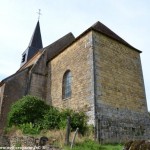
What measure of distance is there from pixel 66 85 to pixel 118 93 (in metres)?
3.38

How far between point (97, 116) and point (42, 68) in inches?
277

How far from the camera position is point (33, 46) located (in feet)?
79.8

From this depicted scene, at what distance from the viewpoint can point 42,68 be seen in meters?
16.0

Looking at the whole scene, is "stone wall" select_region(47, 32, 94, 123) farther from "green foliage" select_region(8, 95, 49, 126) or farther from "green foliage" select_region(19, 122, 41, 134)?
"green foliage" select_region(19, 122, 41, 134)

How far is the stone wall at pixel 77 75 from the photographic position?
11.1m

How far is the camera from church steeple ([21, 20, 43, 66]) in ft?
77.6

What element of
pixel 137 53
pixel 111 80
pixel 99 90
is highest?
pixel 137 53

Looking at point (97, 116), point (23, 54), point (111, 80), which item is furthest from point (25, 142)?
point (23, 54)

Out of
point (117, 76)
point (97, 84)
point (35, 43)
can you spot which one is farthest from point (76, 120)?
point (35, 43)

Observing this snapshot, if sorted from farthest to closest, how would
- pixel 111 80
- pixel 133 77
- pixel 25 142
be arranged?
pixel 133 77, pixel 111 80, pixel 25 142

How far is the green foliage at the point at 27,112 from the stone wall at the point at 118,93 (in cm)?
329

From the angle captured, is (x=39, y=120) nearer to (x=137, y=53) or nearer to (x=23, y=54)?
(x=137, y=53)

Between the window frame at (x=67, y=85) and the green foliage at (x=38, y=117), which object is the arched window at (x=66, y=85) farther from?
the green foliage at (x=38, y=117)

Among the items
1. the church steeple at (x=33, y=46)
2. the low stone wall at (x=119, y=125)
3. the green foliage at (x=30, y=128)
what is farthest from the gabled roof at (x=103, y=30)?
the church steeple at (x=33, y=46)
